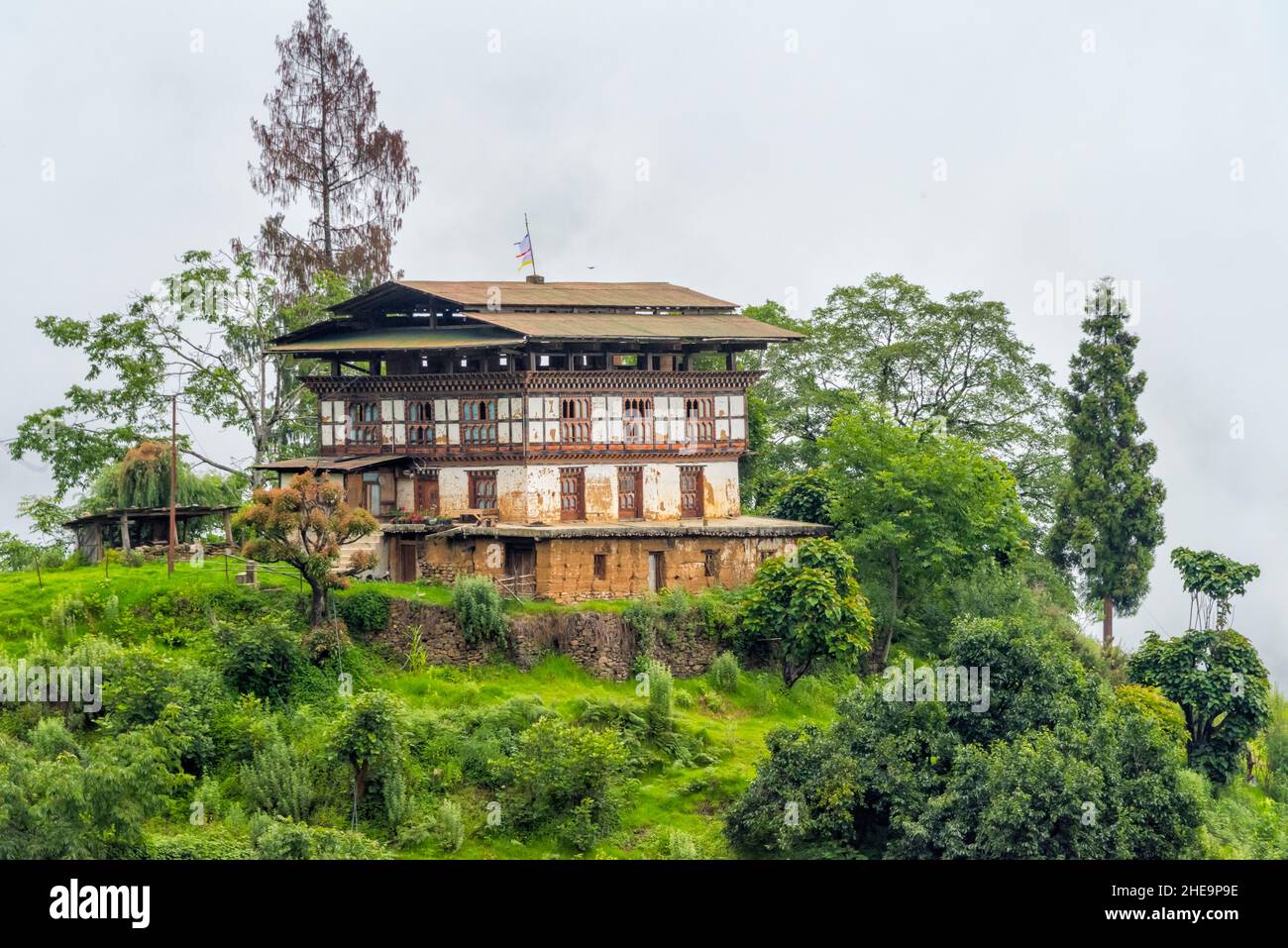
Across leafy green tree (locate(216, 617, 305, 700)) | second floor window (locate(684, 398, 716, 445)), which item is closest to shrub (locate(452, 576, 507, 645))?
leafy green tree (locate(216, 617, 305, 700))

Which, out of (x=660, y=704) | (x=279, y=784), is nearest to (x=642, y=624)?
(x=660, y=704)

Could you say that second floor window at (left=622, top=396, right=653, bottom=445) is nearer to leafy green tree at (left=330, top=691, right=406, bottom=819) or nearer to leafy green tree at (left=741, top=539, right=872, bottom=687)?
leafy green tree at (left=741, top=539, right=872, bottom=687)

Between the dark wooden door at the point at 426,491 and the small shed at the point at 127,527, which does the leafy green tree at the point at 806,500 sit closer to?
the dark wooden door at the point at 426,491

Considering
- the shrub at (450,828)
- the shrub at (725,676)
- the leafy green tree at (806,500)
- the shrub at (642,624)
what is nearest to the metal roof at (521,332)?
the leafy green tree at (806,500)

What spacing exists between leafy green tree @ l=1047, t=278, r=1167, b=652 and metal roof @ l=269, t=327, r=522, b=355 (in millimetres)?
20399

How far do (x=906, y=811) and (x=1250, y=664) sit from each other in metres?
20.1

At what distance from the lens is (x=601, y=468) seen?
60.1 meters

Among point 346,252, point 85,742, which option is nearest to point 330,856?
point 85,742

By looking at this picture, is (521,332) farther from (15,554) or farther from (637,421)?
(15,554)

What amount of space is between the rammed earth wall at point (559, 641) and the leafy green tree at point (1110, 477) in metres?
16.3

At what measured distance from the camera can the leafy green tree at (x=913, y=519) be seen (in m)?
59.2

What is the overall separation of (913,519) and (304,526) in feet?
63.4
